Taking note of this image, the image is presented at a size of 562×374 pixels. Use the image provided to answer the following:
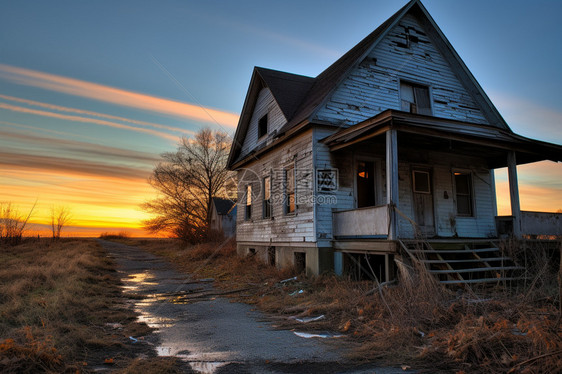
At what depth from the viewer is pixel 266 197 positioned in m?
15.6

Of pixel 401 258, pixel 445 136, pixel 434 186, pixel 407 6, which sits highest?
pixel 407 6

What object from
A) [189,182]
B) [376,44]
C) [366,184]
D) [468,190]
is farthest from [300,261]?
[189,182]

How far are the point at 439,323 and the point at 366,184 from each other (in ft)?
23.2

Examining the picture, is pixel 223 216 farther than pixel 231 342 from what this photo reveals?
Yes

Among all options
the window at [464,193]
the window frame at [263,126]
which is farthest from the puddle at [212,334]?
the window at [464,193]

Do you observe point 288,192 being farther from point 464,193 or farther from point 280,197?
point 464,193

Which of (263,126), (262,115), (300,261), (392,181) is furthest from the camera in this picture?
(263,126)

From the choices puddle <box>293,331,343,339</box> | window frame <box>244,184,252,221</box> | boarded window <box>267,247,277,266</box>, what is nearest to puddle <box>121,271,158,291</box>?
boarded window <box>267,247,277,266</box>

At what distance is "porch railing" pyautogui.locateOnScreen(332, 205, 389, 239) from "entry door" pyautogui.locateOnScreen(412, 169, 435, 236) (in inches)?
113

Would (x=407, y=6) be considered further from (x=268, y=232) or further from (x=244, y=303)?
(x=244, y=303)

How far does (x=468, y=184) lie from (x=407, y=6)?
6651 millimetres

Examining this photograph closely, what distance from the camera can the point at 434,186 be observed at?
12648 mm

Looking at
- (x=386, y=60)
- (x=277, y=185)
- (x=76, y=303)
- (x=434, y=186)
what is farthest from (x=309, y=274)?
(x=386, y=60)

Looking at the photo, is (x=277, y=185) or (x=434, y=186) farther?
(x=277, y=185)
